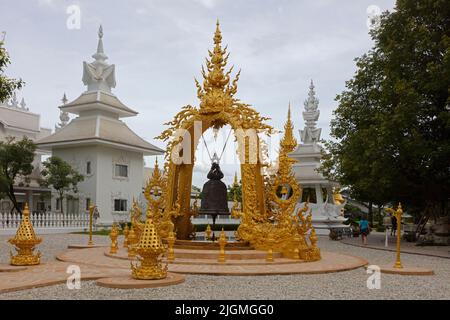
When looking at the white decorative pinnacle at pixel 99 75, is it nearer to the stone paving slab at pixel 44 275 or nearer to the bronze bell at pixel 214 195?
the bronze bell at pixel 214 195

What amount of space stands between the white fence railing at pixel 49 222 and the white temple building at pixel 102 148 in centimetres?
216

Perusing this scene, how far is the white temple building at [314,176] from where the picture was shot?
32.4 meters

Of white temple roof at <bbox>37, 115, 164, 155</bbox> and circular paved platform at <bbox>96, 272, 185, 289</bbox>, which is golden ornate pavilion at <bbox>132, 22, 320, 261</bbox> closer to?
circular paved platform at <bbox>96, 272, 185, 289</bbox>

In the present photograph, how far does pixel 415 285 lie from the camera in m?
10.1

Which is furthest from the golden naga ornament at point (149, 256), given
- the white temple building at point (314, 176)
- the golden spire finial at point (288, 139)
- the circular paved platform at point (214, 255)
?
the white temple building at point (314, 176)

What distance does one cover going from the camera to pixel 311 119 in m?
39.3

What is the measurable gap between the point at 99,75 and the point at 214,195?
24.4 meters
